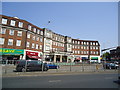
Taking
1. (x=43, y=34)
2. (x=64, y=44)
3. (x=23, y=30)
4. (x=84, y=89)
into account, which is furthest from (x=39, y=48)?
(x=84, y=89)

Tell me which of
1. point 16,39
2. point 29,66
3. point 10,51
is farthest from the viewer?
point 16,39

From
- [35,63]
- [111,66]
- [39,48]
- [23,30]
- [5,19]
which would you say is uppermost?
[5,19]

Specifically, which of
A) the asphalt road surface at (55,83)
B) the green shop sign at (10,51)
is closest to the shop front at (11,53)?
the green shop sign at (10,51)

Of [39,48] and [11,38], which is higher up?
[11,38]

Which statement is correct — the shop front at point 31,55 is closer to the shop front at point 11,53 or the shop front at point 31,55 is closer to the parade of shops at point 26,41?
the parade of shops at point 26,41

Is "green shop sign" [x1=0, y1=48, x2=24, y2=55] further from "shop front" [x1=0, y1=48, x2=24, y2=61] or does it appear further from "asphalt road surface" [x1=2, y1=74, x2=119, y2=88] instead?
"asphalt road surface" [x1=2, y1=74, x2=119, y2=88]

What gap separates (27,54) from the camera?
106 ft

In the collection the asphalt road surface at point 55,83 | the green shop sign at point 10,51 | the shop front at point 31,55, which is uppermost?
the green shop sign at point 10,51

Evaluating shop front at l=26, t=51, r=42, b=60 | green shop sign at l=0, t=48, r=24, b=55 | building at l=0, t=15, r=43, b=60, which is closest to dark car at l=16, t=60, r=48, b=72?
green shop sign at l=0, t=48, r=24, b=55

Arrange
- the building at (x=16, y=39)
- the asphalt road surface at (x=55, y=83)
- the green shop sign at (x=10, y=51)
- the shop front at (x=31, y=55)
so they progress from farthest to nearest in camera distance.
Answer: the shop front at (x=31, y=55)
the building at (x=16, y=39)
the green shop sign at (x=10, y=51)
the asphalt road surface at (x=55, y=83)

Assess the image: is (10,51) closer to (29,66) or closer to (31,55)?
(31,55)

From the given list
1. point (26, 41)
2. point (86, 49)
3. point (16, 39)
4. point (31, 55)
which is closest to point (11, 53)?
point (16, 39)

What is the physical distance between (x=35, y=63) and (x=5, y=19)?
21721 mm

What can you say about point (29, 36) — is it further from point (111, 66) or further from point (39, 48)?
point (111, 66)
